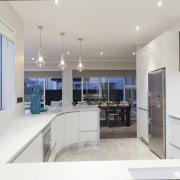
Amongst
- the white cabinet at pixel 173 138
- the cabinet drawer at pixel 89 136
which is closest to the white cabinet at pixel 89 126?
the cabinet drawer at pixel 89 136

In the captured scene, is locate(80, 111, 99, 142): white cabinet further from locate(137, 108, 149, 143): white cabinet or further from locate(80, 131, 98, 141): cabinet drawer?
locate(137, 108, 149, 143): white cabinet

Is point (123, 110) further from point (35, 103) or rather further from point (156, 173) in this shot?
point (156, 173)

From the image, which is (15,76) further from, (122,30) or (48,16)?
(122,30)

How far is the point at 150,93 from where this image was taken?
493 centimetres

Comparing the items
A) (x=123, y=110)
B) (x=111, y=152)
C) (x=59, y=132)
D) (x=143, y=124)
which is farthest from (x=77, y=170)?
(x=123, y=110)

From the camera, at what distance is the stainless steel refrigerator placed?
4.20 metres

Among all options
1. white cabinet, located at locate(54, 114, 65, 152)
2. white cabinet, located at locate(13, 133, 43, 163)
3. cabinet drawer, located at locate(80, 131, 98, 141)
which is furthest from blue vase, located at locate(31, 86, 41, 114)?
white cabinet, located at locate(13, 133, 43, 163)

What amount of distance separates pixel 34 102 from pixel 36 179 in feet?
11.3

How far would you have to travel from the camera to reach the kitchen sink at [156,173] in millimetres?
1071

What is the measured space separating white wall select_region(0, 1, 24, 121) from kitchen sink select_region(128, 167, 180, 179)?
242cm

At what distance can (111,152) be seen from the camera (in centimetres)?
480

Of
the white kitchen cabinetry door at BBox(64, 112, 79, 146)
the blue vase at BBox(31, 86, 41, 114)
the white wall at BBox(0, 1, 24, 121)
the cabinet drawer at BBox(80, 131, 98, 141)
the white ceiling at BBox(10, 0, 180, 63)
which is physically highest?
the white ceiling at BBox(10, 0, 180, 63)

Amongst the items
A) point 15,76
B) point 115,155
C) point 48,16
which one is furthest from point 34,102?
point 115,155

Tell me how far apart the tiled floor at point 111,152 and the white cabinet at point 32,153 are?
1930mm
